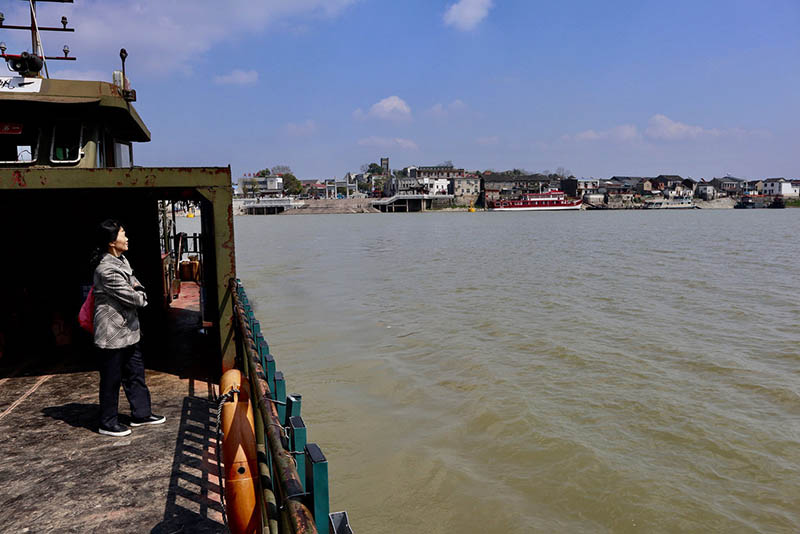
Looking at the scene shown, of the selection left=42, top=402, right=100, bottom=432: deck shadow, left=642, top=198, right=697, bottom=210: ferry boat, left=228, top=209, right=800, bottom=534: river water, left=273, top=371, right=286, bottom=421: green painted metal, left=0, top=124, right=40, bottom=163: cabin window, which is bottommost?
left=228, top=209, right=800, bottom=534: river water

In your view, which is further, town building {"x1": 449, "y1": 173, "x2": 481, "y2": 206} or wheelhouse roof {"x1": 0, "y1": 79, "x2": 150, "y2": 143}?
town building {"x1": 449, "y1": 173, "x2": 481, "y2": 206}

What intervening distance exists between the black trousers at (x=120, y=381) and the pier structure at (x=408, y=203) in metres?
128

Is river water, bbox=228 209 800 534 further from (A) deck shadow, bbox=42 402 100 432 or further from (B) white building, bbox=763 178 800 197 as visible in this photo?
(B) white building, bbox=763 178 800 197

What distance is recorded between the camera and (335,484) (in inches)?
273

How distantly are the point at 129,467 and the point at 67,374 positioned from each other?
3.38m

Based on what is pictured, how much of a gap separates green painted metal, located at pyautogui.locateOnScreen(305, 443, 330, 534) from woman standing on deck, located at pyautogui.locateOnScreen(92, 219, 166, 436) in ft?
11.8

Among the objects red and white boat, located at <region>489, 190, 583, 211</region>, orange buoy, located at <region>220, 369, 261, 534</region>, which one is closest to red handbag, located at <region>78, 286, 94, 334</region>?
orange buoy, located at <region>220, 369, 261, 534</region>

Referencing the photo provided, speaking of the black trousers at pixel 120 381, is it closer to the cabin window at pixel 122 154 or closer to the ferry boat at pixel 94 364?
the ferry boat at pixel 94 364

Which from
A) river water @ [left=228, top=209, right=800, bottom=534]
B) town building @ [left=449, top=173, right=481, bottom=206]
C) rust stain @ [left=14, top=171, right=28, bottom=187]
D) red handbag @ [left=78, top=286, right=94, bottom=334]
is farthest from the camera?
town building @ [left=449, top=173, right=481, bottom=206]

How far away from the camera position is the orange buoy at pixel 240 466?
150 inches

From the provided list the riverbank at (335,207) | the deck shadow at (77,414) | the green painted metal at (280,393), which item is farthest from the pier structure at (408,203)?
the green painted metal at (280,393)

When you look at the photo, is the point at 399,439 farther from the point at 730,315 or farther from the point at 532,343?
the point at 730,315

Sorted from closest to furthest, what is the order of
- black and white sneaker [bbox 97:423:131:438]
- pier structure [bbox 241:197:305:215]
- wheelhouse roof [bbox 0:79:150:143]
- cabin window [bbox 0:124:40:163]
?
black and white sneaker [bbox 97:423:131:438]
wheelhouse roof [bbox 0:79:150:143]
cabin window [bbox 0:124:40:163]
pier structure [bbox 241:197:305:215]

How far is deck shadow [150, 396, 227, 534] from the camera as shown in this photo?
13.3ft
